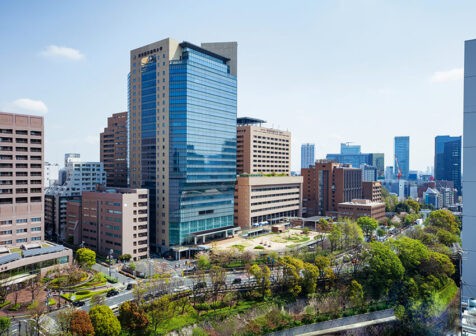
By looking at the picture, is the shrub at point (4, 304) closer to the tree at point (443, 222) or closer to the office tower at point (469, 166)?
the office tower at point (469, 166)

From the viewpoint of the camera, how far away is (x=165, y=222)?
65500 mm

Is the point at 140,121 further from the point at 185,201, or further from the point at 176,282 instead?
the point at 176,282

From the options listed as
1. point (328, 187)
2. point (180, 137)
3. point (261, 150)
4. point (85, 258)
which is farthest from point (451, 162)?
point (85, 258)

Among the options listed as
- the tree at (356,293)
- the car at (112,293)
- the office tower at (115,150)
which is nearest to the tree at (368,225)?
the tree at (356,293)

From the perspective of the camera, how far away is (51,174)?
371 ft

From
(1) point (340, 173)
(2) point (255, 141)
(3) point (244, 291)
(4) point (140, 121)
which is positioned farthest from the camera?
(1) point (340, 173)

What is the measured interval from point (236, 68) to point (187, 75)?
18293 mm

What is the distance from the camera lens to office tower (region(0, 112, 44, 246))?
55281mm

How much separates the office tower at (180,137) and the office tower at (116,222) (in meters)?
5.17

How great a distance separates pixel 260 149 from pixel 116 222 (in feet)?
175

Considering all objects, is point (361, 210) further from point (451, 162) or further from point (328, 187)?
point (451, 162)

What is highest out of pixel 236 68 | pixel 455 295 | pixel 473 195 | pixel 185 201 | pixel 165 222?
pixel 236 68

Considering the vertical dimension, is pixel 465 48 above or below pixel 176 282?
above

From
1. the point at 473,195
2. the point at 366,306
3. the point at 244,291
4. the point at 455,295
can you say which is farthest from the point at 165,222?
the point at 473,195
